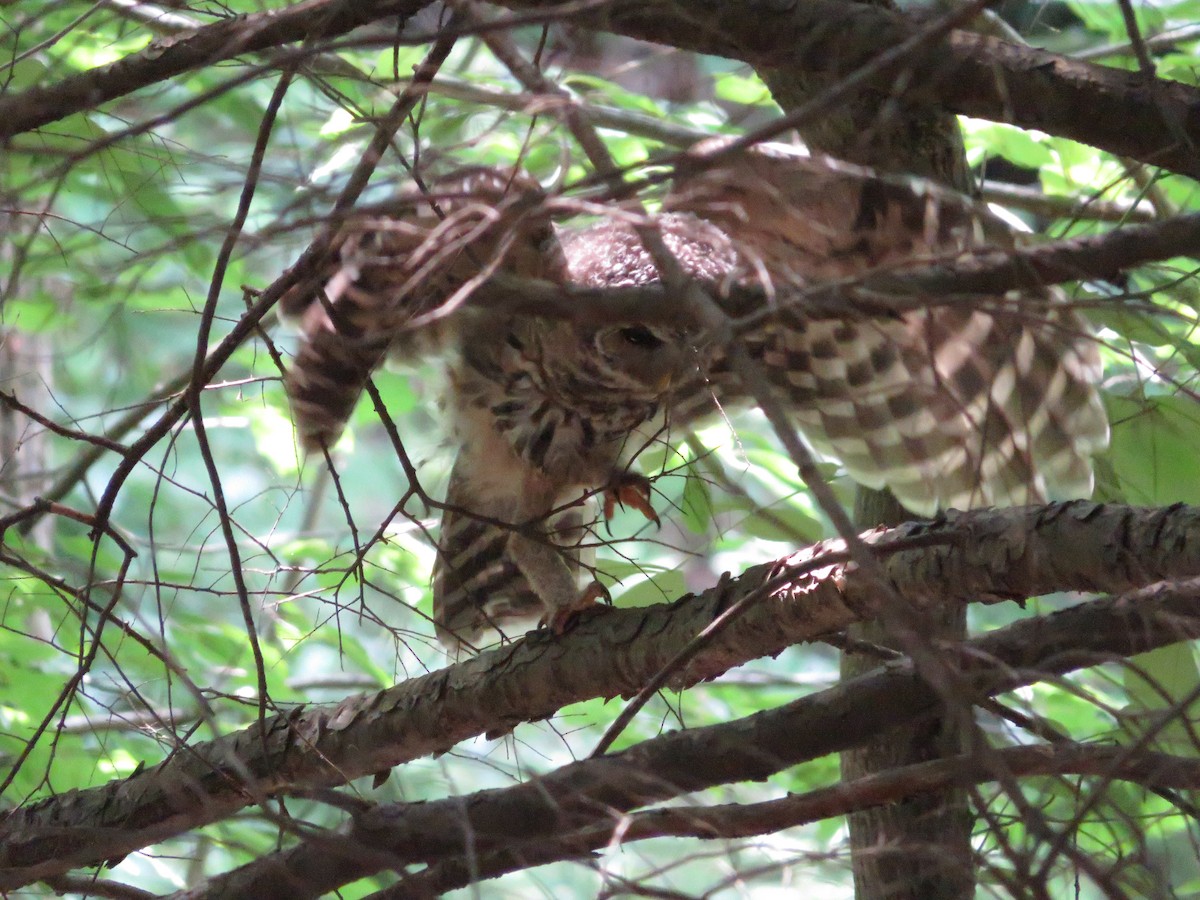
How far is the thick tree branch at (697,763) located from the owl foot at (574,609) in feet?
1.37

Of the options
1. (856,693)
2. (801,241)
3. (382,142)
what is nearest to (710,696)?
(801,241)

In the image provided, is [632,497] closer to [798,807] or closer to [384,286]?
[384,286]

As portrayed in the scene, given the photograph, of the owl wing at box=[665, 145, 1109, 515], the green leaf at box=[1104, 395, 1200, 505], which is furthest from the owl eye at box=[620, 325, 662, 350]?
the green leaf at box=[1104, 395, 1200, 505]

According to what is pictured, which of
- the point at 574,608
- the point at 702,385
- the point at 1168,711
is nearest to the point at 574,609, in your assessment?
the point at 574,608

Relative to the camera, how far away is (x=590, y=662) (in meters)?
1.75

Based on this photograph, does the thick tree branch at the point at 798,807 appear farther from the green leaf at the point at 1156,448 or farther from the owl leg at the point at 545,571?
the owl leg at the point at 545,571

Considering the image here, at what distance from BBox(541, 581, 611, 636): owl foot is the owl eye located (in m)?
0.44

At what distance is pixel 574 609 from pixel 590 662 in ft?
0.47

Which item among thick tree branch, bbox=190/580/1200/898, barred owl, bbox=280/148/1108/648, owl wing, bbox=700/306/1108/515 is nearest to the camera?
thick tree branch, bbox=190/580/1200/898

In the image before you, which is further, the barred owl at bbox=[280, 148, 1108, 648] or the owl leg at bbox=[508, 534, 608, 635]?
the owl leg at bbox=[508, 534, 608, 635]

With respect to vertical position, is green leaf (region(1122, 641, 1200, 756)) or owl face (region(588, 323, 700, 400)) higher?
owl face (region(588, 323, 700, 400))

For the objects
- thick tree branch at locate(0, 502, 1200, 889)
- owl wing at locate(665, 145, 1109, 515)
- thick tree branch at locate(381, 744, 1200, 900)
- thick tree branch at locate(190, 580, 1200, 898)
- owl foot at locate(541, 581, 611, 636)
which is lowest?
thick tree branch at locate(381, 744, 1200, 900)

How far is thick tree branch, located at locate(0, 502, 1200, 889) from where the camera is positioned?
3.95 ft

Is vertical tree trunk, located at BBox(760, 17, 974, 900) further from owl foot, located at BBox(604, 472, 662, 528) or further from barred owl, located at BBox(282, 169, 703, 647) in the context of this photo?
owl foot, located at BBox(604, 472, 662, 528)
